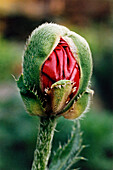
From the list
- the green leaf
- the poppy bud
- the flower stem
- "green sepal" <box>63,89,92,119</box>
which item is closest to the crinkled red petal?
the poppy bud

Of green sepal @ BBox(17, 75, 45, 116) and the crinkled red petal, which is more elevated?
the crinkled red petal

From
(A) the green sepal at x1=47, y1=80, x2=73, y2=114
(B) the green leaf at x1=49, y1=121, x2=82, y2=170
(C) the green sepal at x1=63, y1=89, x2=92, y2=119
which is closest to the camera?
(A) the green sepal at x1=47, y1=80, x2=73, y2=114

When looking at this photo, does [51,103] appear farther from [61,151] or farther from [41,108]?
[61,151]

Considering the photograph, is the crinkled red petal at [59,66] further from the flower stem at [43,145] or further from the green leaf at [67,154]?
the green leaf at [67,154]

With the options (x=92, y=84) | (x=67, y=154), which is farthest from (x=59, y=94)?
(x=92, y=84)

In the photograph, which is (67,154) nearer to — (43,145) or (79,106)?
(43,145)

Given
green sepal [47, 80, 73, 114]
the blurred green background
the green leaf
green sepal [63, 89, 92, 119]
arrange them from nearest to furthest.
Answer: green sepal [47, 80, 73, 114] < green sepal [63, 89, 92, 119] < the green leaf < the blurred green background

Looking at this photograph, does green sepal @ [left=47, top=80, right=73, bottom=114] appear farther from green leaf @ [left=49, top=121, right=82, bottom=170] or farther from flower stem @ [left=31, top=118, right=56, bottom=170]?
green leaf @ [left=49, top=121, right=82, bottom=170]

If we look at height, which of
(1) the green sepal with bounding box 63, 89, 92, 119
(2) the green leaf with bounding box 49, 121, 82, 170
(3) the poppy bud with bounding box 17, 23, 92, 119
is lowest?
(2) the green leaf with bounding box 49, 121, 82, 170
